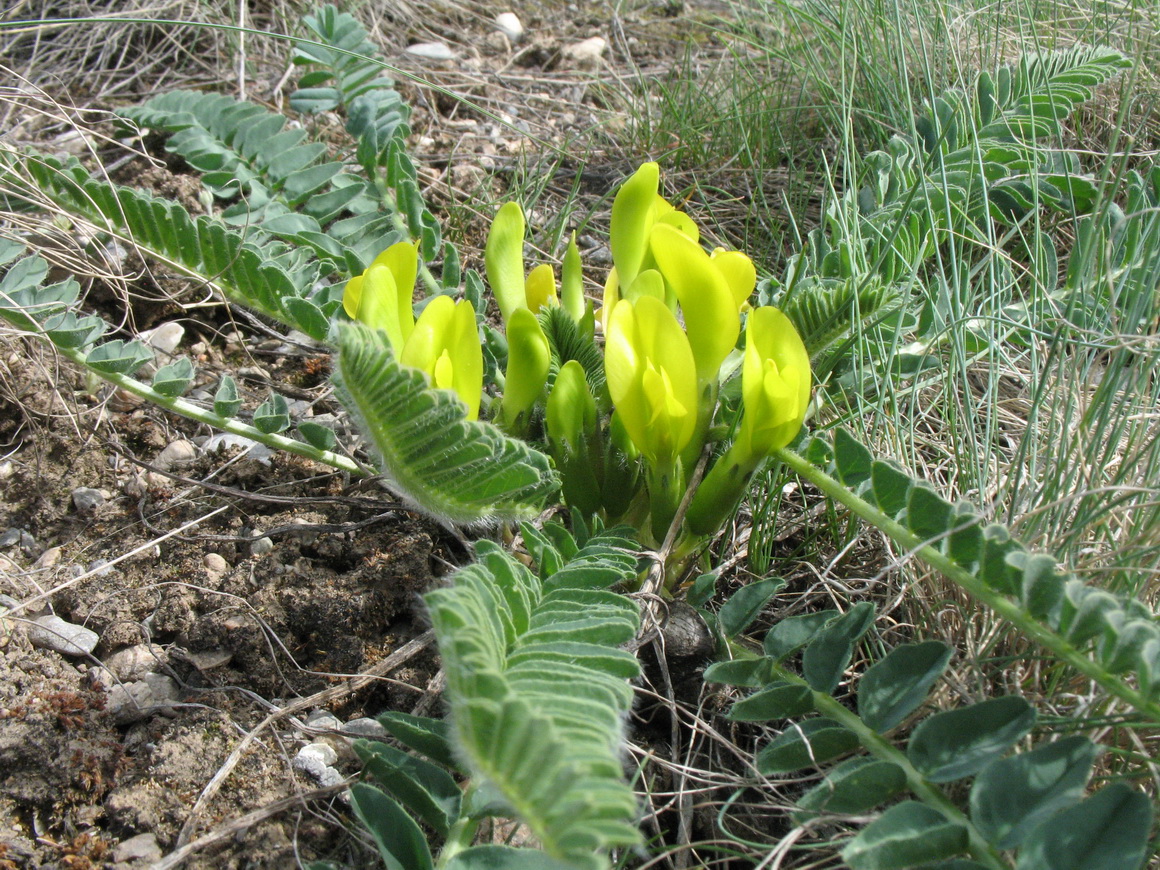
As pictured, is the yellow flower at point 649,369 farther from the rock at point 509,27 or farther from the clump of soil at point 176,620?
the rock at point 509,27

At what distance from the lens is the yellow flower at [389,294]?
1175mm

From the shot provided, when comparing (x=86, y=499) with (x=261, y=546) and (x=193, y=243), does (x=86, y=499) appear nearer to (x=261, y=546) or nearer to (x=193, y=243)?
(x=261, y=546)

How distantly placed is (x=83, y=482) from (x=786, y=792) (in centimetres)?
135

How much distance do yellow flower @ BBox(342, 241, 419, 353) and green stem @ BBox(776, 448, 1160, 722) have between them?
0.57 metres

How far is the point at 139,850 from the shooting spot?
1155mm

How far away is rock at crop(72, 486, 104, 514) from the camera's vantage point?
1.70 meters

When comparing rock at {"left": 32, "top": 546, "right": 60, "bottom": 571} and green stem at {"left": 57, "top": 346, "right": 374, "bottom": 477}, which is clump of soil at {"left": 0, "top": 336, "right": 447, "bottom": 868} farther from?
green stem at {"left": 57, "top": 346, "right": 374, "bottom": 477}

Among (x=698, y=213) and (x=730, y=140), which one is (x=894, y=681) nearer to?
(x=698, y=213)

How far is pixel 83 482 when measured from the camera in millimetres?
1735

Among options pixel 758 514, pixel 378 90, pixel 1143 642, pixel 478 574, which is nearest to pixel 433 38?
pixel 378 90

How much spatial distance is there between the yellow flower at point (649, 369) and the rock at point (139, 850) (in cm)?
81

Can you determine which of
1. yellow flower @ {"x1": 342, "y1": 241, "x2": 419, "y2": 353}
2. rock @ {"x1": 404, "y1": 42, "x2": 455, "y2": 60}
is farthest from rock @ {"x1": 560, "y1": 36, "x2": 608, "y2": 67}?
yellow flower @ {"x1": 342, "y1": 241, "x2": 419, "y2": 353}

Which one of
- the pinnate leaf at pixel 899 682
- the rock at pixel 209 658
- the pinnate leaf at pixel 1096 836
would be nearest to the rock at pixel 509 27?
the rock at pixel 209 658

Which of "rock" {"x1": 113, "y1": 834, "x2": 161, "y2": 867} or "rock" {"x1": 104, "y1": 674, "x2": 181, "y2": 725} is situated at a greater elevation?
"rock" {"x1": 113, "y1": 834, "x2": 161, "y2": 867}
